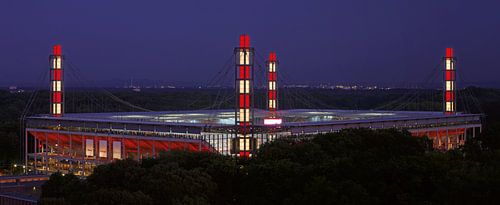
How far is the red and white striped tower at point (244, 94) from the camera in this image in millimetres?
54188

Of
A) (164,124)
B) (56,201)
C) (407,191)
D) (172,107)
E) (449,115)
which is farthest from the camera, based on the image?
(172,107)

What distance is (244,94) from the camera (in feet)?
179

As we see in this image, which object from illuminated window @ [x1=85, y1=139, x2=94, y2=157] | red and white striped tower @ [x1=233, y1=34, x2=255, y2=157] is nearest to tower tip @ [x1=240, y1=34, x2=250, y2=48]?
red and white striped tower @ [x1=233, y1=34, x2=255, y2=157]

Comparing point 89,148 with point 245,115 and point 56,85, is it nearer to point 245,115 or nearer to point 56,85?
point 56,85

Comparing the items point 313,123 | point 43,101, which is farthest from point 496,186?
point 43,101

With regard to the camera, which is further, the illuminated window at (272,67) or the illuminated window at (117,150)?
the illuminated window at (272,67)

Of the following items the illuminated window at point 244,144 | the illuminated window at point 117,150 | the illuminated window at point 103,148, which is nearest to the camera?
the illuminated window at point 244,144

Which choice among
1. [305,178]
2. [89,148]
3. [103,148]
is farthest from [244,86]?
[305,178]

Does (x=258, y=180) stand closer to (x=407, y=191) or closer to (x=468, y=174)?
(x=407, y=191)

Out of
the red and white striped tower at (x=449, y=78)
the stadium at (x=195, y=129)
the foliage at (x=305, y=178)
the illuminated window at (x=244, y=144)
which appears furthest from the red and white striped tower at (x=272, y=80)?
the foliage at (x=305, y=178)

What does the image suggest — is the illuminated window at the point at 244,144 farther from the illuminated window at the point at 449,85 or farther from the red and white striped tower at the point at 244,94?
the illuminated window at the point at 449,85

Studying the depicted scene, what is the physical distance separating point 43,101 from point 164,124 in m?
85.4

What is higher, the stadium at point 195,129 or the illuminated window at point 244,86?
the illuminated window at point 244,86

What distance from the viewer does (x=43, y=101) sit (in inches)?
5497
